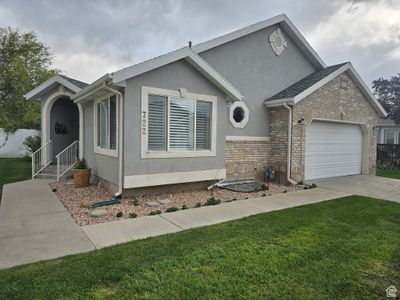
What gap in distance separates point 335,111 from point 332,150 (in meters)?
1.79

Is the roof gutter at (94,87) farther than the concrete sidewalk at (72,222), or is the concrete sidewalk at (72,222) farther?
the roof gutter at (94,87)

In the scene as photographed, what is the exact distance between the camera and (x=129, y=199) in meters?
7.71

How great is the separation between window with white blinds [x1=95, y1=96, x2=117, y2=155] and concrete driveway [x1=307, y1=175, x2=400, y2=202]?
7.66 meters

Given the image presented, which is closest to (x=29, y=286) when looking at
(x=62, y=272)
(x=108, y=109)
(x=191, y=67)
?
(x=62, y=272)

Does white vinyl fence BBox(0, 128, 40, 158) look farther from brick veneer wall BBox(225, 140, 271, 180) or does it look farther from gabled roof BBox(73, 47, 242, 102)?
brick veneer wall BBox(225, 140, 271, 180)

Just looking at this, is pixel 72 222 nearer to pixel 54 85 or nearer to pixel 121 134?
pixel 121 134

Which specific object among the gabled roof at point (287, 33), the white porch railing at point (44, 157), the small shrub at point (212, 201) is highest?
the gabled roof at point (287, 33)

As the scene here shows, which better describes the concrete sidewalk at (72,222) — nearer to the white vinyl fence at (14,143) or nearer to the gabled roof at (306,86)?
the gabled roof at (306,86)

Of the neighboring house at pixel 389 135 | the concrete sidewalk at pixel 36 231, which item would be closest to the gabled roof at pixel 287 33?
the concrete sidewalk at pixel 36 231

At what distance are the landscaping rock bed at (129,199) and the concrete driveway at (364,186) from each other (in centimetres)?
176

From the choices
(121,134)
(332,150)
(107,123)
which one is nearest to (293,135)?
(332,150)

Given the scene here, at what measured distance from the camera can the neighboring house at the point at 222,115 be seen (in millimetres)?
7687

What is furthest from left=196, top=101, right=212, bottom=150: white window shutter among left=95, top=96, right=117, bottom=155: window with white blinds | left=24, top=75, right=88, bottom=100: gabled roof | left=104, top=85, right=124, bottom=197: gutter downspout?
left=24, top=75, right=88, bottom=100: gabled roof

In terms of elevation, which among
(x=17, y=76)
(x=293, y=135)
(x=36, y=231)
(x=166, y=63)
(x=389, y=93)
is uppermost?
(x=389, y=93)
